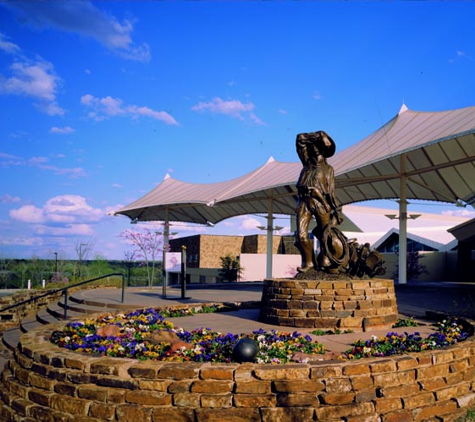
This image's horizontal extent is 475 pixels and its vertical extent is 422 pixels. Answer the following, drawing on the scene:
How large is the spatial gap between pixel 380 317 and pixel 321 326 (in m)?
1.19

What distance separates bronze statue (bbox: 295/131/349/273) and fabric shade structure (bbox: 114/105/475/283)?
19.2ft

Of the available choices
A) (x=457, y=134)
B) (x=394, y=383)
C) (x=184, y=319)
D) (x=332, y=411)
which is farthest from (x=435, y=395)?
(x=457, y=134)

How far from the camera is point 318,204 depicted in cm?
975

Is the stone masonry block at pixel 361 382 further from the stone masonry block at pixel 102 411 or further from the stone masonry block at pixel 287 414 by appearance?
the stone masonry block at pixel 102 411

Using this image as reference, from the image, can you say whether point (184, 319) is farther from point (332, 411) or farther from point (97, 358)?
point (332, 411)

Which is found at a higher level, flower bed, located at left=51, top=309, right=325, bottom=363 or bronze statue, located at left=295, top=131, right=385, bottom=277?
bronze statue, located at left=295, top=131, right=385, bottom=277

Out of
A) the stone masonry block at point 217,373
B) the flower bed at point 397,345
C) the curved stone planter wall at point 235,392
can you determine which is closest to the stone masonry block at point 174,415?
the curved stone planter wall at point 235,392

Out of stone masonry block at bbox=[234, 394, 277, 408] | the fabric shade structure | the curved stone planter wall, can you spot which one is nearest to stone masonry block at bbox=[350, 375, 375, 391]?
the curved stone planter wall

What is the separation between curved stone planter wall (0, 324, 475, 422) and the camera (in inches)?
188

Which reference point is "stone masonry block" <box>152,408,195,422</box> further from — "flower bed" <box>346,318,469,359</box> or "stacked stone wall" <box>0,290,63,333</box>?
"stacked stone wall" <box>0,290,63,333</box>

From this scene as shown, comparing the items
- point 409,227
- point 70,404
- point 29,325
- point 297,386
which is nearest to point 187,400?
point 297,386

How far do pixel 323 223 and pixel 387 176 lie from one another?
11881 mm

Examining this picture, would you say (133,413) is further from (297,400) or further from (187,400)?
(297,400)

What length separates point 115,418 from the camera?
15.9 ft
